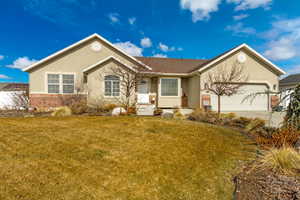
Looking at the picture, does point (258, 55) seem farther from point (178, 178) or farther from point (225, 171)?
point (178, 178)

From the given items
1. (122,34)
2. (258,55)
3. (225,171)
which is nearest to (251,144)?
(225,171)

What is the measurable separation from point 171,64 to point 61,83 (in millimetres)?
10447

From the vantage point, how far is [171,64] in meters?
17.0

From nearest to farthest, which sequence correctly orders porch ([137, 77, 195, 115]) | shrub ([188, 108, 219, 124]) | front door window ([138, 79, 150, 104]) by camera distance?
1. shrub ([188, 108, 219, 124])
2. front door window ([138, 79, 150, 104])
3. porch ([137, 77, 195, 115])

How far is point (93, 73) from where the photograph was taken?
39.8ft

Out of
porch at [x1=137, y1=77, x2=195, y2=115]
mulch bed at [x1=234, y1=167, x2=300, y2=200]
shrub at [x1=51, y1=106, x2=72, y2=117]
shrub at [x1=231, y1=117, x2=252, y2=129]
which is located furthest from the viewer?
porch at [x1=137, y1=77, x2=195, y2=115]

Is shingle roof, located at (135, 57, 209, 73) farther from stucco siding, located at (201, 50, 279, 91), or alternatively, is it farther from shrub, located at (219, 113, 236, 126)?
shrub, located at (219, 113, 236, 126)

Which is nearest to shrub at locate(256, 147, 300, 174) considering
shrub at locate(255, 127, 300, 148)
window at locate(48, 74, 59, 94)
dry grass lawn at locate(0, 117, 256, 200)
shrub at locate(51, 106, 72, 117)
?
dry grass lawn at locate(0, 117, 256, 200)

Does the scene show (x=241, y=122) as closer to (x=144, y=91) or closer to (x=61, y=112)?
(x=144, y=91)

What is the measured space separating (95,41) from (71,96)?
4954mm

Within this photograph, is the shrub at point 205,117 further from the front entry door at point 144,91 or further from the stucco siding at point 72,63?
the stucco siding at point 72,63

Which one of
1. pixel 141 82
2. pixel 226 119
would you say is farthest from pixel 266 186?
pixel 141 82

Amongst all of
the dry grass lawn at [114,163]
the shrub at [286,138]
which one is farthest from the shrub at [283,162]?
the shrub at [286,138]

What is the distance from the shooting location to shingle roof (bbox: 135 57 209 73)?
50.6 ft
